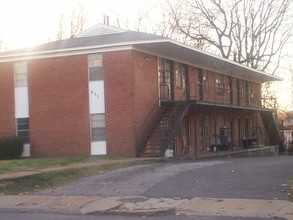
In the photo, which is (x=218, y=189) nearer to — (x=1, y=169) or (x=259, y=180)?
(x=259, y=180)

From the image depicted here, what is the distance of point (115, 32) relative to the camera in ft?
104

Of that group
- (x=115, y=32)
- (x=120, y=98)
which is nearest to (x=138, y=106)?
(x=120, y=98)

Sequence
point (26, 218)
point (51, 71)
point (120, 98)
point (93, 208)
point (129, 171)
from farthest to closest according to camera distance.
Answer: point (51, 71) < point (120, 98) < point (129, 171) < point (93, 208) < point (26, 218)

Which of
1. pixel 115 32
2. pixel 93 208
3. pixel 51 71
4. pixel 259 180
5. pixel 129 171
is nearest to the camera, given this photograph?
pixel 93 208

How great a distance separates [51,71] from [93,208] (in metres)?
16.4

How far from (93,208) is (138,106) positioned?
558 inches

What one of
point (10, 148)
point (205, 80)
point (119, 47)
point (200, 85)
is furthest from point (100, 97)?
point (205, 80)

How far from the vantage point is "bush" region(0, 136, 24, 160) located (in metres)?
27.3

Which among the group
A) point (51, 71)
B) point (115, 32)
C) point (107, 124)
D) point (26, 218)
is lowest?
point (26, 218)

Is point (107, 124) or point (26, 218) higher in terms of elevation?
point (107, 124)

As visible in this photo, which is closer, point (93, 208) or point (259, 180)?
point (93, 208)

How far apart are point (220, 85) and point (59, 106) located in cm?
1478

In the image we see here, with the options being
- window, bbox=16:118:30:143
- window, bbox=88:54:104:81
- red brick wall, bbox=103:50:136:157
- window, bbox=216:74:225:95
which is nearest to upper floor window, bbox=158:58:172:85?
red brick wall, bbox=103:50:136:157

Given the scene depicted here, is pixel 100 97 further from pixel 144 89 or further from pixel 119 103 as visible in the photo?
pixel 144 89
